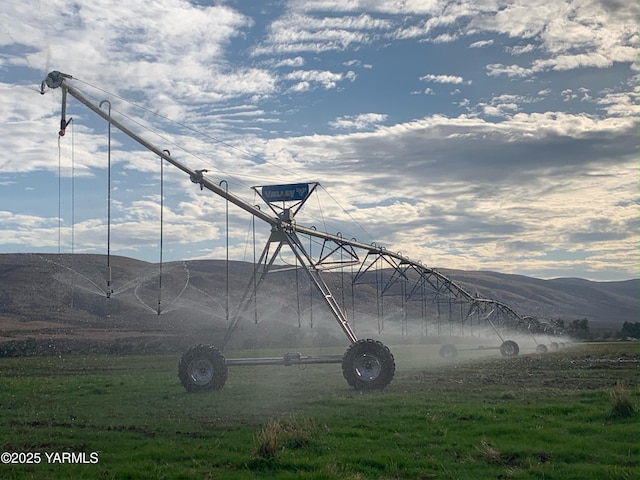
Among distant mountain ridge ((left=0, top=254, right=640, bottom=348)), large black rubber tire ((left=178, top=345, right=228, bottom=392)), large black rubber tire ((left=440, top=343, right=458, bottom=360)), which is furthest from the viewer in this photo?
distant mountain ridge ((left=0, top=254, right=640, bottom=348))

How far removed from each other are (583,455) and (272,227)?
1774cm

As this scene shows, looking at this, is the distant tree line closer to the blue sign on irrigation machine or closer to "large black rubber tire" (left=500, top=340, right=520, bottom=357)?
"large black rubber tire" (left=500, top=340, right=520, bottom=357)

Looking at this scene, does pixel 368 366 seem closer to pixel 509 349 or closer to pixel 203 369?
pixel 203 369

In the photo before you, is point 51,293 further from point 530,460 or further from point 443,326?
point 530,460

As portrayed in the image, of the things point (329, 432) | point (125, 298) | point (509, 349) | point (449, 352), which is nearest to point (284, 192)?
point (329, 432)

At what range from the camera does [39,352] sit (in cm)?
5997

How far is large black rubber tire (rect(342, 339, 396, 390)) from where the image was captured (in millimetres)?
26562

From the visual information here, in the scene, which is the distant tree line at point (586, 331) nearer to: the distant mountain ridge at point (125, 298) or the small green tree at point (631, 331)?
the small green tree at point (631, 331)

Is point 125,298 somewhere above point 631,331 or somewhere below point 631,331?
above

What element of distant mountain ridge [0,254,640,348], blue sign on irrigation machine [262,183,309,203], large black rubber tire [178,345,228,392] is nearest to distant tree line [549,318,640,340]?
distant mountain ridge [0,254,640,348]

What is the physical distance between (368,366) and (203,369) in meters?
6.62

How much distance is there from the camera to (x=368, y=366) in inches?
1063

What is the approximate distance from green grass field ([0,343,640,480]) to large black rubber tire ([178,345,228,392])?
2.43 feet

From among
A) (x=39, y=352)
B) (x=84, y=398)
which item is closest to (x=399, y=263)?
(x=84, y=398)
